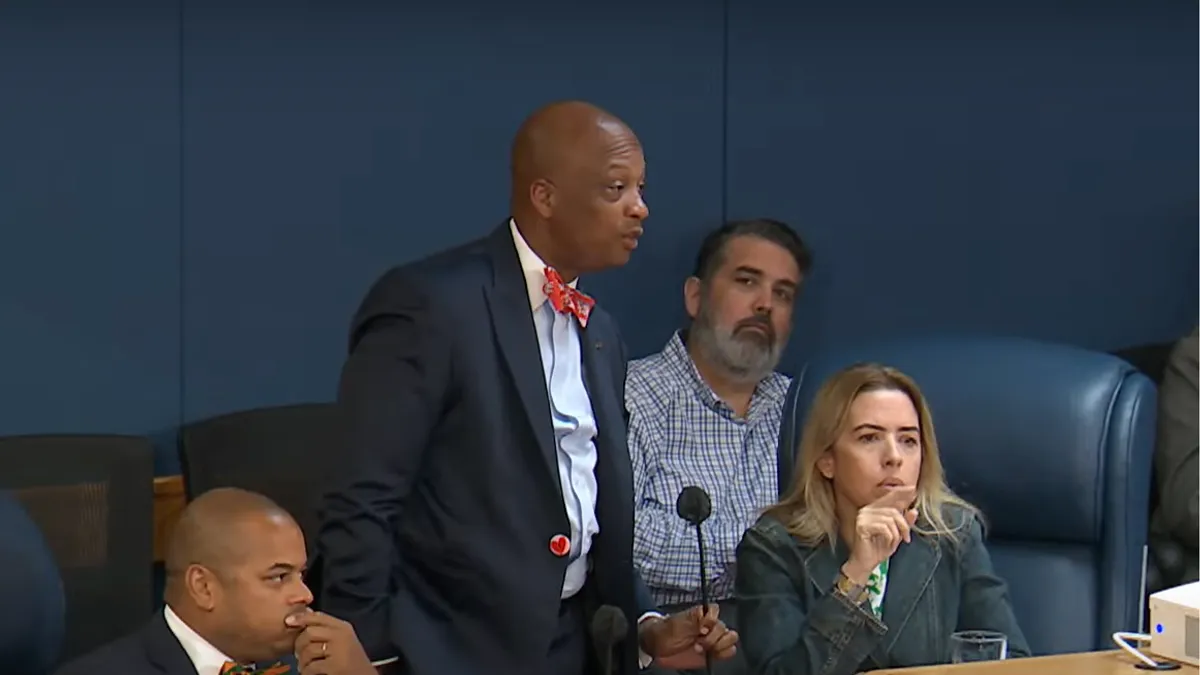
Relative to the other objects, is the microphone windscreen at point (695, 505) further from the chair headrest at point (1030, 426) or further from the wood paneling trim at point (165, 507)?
the wood paneling trim at point (165, 507)

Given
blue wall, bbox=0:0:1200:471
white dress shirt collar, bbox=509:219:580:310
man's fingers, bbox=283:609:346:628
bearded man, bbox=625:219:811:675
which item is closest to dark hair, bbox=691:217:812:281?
bearded man, bbox=625:219:811:675

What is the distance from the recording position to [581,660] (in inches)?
114

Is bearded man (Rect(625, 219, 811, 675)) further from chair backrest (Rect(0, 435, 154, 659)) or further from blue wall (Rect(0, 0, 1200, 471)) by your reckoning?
chair backrest (Rect(0, 435, 154, 659))

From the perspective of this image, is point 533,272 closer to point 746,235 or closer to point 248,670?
point 248,670

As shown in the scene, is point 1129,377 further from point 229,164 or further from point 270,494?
point 229,164

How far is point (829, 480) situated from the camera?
3113 millimetres

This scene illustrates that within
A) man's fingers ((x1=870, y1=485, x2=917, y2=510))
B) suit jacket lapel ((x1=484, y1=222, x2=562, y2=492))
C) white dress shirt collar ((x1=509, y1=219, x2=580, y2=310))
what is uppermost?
white dress shirt collar ((x1=509, y1=219, x2=580, y2=310))

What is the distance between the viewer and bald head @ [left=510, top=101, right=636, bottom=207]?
2846 mm

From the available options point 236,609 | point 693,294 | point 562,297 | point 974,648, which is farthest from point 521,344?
point 693,294

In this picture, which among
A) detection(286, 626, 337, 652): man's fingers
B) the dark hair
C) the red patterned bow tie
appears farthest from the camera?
the dark hair

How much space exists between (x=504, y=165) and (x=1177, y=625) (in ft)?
7.00

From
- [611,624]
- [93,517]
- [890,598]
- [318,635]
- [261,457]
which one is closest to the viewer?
[611,624]

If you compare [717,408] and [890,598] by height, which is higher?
[717,408]

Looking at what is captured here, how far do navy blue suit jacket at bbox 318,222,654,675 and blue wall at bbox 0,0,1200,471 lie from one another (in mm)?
1180
